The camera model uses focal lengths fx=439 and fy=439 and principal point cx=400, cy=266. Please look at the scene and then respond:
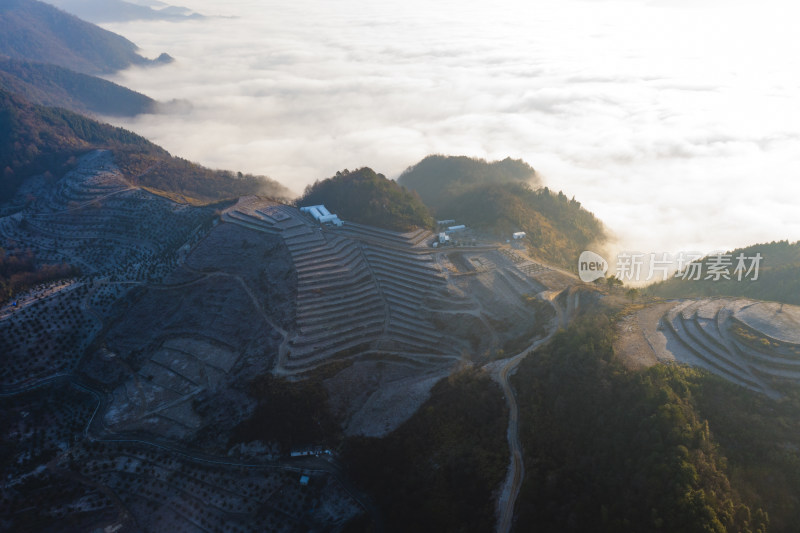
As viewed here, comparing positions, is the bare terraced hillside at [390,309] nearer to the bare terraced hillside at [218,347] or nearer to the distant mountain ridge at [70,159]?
the bare terraced hillside at [218,347]

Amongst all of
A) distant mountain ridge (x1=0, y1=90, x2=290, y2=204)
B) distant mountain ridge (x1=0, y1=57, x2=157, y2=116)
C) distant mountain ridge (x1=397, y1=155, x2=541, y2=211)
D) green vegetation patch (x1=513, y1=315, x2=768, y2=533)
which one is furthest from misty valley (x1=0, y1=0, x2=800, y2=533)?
distant mountain ridge (x1=0, y1=57, x2=157, y2=116)

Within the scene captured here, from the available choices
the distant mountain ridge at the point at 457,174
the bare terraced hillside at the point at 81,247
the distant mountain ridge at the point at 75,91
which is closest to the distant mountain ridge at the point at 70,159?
the bare terraced hillside at the point at 81,247

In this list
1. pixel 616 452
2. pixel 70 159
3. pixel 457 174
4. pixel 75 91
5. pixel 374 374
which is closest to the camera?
pixel 616 452

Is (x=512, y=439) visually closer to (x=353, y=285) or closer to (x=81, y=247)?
(x=353, y=285)

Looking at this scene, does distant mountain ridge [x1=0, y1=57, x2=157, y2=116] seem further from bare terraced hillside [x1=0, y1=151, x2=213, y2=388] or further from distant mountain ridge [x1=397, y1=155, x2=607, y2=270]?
distant mountain ridge [x1=397, y1=155, x2=607, y2=270]

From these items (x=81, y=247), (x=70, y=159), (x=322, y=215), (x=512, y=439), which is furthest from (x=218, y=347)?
(x=70, y=159)

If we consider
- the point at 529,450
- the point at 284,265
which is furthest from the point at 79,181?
the point at 529,450
